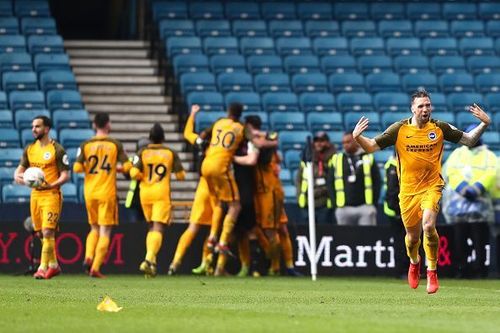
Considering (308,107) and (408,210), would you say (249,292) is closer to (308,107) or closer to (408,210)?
(408,210)

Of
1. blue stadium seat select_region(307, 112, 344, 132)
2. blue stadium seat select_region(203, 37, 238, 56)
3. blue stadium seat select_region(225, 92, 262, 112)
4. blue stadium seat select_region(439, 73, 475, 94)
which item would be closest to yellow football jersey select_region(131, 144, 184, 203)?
blue stadium seat select_region(307, 112, 344, 132)

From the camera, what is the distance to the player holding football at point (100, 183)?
58.3 feet

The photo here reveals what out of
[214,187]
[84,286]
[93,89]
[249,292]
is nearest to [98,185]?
[214,187]

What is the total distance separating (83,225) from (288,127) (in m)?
6.94

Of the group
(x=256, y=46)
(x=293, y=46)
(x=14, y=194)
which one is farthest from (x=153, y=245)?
(x=293, y=46)

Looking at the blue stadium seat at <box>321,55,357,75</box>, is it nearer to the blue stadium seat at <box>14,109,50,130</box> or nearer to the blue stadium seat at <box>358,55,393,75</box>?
the blue stadium seat at <box>358,55,393,75</box>

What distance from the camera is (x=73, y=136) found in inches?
947

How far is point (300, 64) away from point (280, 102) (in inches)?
72.9

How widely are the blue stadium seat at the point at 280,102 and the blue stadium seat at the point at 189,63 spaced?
1.69m

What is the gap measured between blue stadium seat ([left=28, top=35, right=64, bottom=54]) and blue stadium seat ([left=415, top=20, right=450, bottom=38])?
8.16 metres

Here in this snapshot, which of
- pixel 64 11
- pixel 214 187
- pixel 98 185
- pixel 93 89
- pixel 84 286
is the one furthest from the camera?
pixel 64 11

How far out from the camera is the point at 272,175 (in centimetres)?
1964

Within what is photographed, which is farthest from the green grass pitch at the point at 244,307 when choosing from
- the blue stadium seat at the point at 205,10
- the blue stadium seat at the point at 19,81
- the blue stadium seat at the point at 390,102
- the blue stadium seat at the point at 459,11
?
the blue stadium seat at the point at 459,11

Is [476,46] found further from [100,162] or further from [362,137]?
[362,137]
